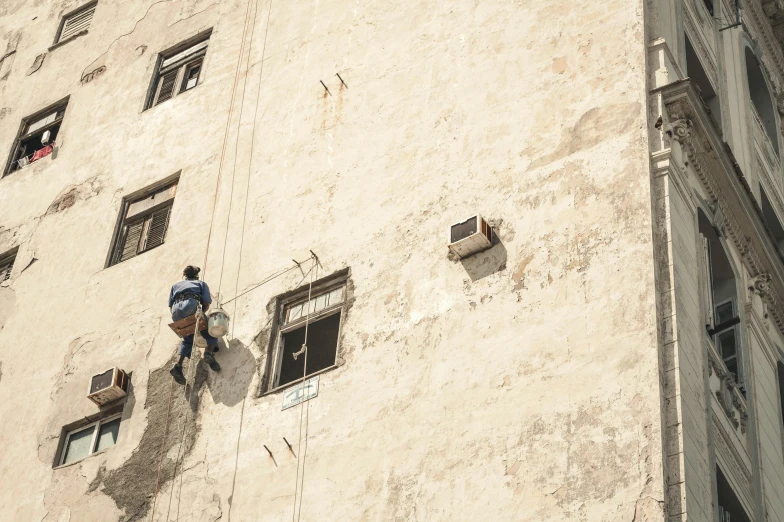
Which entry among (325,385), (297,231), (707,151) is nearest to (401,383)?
(325,385)

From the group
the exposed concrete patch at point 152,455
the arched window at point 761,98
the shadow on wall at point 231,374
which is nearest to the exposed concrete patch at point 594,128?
the shadow on wall at point 231,374

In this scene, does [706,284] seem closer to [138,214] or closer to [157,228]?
[157,228]

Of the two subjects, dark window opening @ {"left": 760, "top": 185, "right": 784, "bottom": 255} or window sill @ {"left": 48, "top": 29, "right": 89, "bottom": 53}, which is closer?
dark window opening @ {"left": 760, "top": 185, "right": 784, "bottom": 255}

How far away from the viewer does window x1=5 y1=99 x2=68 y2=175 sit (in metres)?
26.2

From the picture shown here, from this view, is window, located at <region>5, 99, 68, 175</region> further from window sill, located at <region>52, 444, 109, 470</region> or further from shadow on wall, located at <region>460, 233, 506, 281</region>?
shadow on wall, located at <region>460, 233, 506, 281</region>

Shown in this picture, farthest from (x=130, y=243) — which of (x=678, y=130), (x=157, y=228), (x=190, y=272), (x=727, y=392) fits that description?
(x=727, y=392)

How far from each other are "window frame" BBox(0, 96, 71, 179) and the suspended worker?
7505mm

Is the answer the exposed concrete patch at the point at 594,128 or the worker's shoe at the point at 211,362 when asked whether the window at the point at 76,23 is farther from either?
the exposed concrete patch at the point at 594,128

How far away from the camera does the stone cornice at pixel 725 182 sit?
60.5 feet

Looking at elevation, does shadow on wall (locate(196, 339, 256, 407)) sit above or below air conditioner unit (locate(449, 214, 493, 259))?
below

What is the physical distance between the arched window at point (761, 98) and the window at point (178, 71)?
10.3m

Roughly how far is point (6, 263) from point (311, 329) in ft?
25.6

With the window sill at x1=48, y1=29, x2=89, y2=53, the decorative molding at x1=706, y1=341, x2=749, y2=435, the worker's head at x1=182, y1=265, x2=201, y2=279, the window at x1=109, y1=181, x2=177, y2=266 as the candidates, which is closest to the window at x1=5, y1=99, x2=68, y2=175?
the window sill at x1=48, y1=29, x2=89, y2=53

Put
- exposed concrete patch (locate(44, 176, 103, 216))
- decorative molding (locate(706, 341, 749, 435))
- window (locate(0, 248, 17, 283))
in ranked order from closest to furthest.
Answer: decorative molding (locate(706, 341, 749, 435)), exposed concrete patch (locate(44, 176, 103, 216)), window (locate(0, 248, 17, 283))
